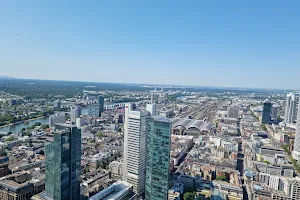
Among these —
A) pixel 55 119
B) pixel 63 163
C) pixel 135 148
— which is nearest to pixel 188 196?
pixel 135 148

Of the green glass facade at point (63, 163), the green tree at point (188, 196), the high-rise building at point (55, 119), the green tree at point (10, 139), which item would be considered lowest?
the green tree at point (188, 196)

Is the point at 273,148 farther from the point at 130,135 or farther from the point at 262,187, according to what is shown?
the point at 130,135

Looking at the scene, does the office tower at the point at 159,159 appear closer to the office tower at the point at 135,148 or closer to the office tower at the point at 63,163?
the office tower at the point at 135,148

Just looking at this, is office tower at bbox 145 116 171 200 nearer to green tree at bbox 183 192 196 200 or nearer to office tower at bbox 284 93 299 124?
green tree at bbox 183 192 196 200

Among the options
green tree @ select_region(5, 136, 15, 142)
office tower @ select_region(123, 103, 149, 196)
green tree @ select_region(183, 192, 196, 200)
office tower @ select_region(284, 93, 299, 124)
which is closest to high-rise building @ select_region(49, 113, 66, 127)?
green tree @ select_region(5, 136, 15, 142)

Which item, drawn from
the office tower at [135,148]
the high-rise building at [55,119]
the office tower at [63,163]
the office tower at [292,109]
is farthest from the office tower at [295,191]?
the office tower at [292,109]

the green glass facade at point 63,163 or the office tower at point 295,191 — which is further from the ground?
the green glass facade at point 63,163
